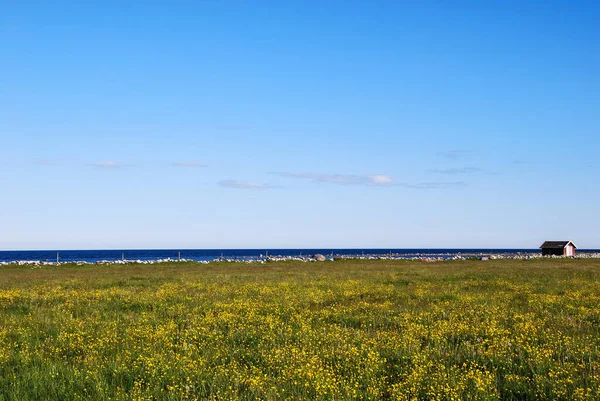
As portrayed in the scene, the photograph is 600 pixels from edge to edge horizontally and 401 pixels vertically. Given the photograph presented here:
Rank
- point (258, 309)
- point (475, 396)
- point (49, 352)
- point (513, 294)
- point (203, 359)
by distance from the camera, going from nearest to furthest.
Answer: point (475, 396) → point (203, 359) → point (49, 352) → point (258, 309) → point (513, 294)

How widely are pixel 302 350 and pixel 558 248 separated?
10886cm

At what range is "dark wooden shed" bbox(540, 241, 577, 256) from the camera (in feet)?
338

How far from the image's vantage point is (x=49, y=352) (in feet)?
37.8

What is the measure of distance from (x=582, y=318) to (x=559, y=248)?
100020 mm

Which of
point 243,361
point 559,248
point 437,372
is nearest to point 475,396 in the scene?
point 437,372

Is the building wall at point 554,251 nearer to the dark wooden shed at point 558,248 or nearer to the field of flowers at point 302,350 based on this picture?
the dark wooden shed at point 558,248

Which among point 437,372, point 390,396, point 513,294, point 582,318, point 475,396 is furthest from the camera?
point 513,294

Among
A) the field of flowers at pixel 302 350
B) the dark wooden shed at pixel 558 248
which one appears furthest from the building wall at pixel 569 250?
the field of flowers at pixel 302 350

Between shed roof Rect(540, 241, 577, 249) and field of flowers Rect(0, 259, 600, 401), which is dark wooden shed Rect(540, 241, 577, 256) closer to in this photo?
shed roof Rect(540, 241, 577, 249)

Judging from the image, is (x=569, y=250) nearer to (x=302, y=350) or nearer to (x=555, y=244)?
(x=555, y=244)

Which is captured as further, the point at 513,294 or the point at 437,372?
the point at 513,294

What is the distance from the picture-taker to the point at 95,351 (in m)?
11.0

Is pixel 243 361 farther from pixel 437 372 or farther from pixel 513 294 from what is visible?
pixel 513 294

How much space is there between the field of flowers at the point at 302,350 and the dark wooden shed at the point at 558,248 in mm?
94469
